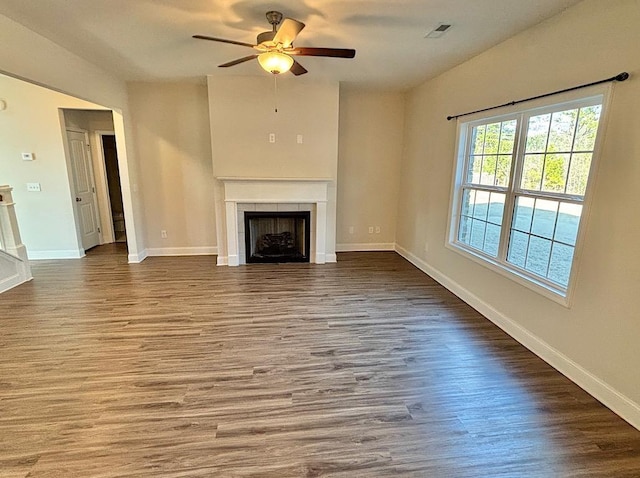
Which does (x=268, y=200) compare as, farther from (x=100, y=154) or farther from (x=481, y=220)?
(x=100, y=154)

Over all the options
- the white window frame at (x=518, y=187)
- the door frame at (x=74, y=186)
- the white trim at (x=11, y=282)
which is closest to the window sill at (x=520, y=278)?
the white window frame at (x=518, y=187)

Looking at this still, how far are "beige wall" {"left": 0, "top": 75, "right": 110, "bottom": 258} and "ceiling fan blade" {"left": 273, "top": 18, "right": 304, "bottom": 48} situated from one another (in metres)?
3.85

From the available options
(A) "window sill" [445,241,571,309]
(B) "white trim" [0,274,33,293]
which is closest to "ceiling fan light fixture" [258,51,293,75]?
(A) "window sill" [445,241,571,309]

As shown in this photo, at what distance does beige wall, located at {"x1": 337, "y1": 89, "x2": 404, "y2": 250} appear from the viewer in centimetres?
541

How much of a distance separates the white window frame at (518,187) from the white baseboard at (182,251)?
12.3 ft

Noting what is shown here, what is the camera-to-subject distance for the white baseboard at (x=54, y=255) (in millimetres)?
5191

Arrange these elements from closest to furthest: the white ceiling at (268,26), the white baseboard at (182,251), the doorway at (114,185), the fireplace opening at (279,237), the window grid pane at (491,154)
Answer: the white ceiling at (268,26), the window grid pane at (491,154), the fireplace opening at (279,237), the white baseboard at (182,251), the doorway at (114,185)

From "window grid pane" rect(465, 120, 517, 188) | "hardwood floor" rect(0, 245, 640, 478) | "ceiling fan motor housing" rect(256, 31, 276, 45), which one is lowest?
"hardwood floor" rect(0, 245, 640, 478)

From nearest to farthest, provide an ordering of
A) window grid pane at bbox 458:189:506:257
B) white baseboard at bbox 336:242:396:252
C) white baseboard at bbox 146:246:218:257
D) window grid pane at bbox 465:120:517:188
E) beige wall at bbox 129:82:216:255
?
1. window grid pane at bbox 465:120:517:188
2. window grid pane at bbox 458:189:506:257
3. beige wall at bbox 129:82:216:255
4. white baseboard at bbox 146:246:218:257
5. white baseboard at bbox 336:242:396:252

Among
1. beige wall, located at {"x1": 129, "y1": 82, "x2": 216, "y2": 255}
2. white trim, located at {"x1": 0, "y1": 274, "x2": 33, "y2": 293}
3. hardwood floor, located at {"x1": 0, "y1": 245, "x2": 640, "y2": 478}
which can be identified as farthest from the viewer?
beige wall, located at {"x1": 129, "y1": 82, "x2": 216, "y2": 255}

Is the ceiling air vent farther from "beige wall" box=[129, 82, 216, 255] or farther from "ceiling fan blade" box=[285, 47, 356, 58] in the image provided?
"beige wall" box=[129, 82, 216, 255]

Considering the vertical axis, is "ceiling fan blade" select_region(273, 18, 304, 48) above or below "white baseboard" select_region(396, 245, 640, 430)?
above

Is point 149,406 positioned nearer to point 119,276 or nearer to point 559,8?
point 119,276

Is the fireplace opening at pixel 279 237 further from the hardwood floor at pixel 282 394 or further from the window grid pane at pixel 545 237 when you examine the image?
the window grid pane at pixel 545 237
